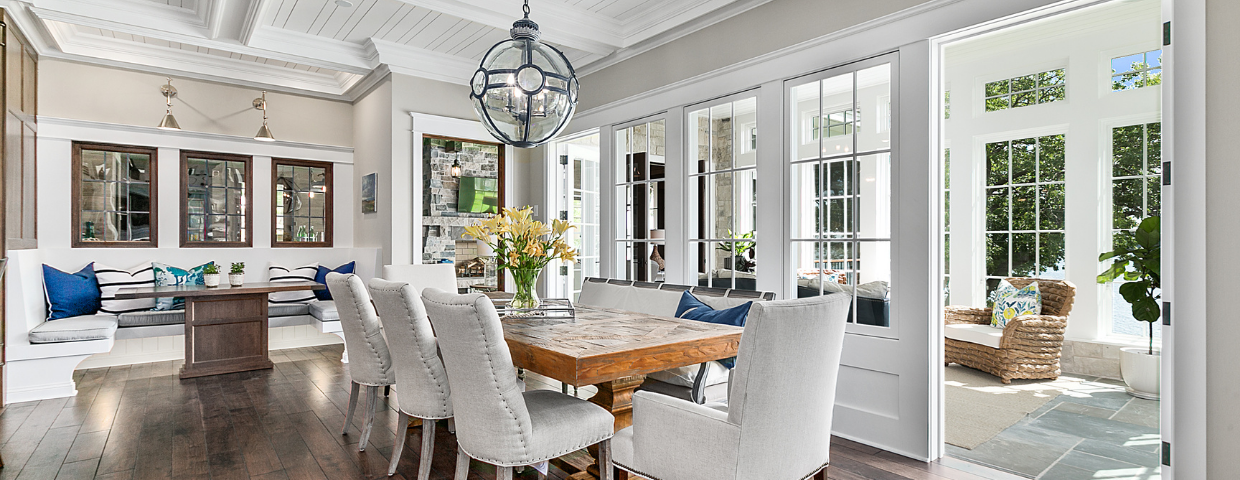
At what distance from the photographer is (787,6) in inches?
137

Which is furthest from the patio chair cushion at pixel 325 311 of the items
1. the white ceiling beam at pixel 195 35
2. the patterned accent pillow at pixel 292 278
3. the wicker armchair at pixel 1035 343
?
the wicker armchair at pixel 1035 343

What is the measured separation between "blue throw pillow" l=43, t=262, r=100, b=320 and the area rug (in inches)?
250

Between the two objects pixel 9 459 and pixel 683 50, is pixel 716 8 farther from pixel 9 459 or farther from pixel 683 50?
pixel 9 459

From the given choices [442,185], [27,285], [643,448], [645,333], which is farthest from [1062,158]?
[27,285]

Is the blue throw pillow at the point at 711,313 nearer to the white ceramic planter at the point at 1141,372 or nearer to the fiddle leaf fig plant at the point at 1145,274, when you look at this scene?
the fiddle leaf fig plant at the point at 1145,274

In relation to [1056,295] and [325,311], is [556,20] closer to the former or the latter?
[325,311]

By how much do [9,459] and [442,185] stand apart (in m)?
3.91

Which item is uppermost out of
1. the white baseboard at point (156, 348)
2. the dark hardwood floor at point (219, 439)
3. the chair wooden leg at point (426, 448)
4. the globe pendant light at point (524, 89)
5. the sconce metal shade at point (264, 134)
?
the sconce metal shade at point (264, 134)

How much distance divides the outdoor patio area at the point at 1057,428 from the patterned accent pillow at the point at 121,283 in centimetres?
617

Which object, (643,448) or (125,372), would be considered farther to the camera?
(125,372)

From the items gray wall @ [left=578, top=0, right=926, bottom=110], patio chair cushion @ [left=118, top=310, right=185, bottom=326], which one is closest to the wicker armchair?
gray wall @ [left=578, top=0, right=926, bottom=110]

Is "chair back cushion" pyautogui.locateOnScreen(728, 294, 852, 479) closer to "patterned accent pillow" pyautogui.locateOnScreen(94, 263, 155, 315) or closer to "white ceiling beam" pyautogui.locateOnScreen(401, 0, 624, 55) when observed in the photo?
"white ceiling beam" pyautogui.locateOnScreen(401, 0, 624, 55)

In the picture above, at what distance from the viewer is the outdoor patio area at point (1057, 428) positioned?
9.23 feet

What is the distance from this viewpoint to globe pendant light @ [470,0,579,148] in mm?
2461
